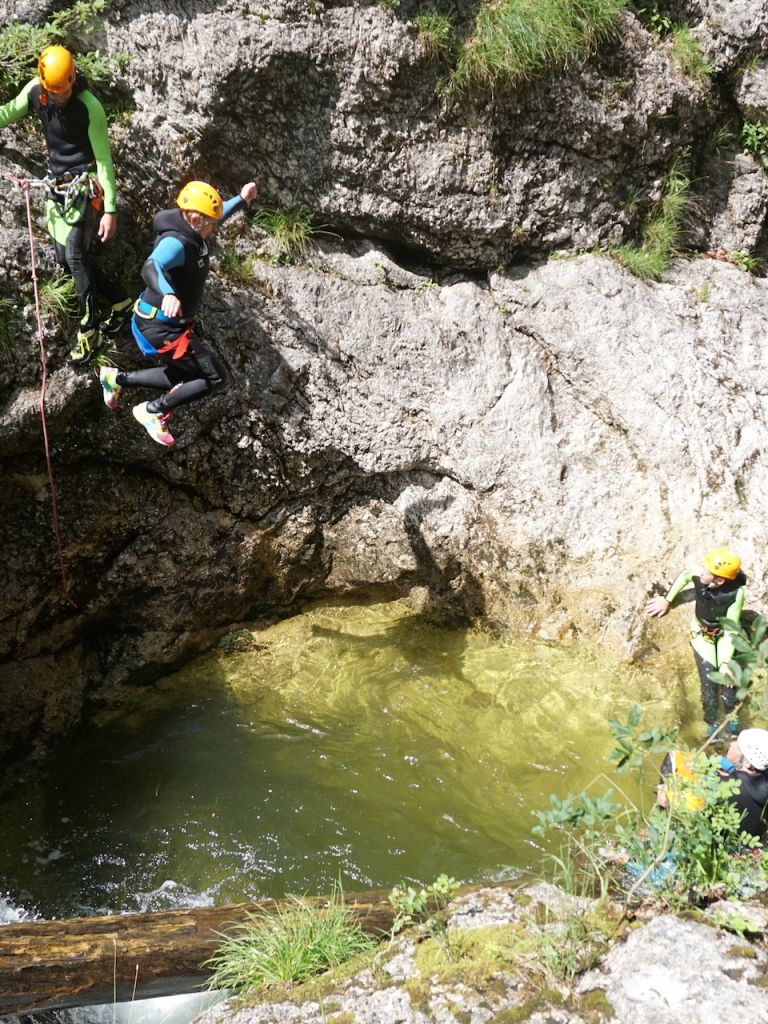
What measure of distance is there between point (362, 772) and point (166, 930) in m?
2.29

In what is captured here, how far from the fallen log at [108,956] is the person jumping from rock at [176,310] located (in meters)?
3.06

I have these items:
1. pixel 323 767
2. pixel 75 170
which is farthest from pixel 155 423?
pixel 323 767

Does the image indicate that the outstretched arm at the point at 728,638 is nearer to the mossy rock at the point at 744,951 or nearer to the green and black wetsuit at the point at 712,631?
the green and black wetsuit at the point at 712,631

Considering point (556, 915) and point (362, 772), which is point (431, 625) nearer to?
point (362, 772)

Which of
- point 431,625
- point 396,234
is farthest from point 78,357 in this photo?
point 431,625

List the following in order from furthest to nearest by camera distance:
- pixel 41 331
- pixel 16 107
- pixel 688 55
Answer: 1. pixel 688 55
2. pixel 41 331
3. pixel 16 107

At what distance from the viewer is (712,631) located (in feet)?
20.3

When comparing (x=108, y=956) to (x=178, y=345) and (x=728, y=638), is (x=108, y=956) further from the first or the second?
(x=728, y=638)

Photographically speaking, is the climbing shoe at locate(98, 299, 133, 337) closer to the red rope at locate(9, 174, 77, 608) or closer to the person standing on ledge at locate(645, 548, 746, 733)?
the red rope at locate(9, 174, 77, 608)

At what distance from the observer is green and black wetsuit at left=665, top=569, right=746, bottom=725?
607 cm

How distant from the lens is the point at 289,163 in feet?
→ 21.6

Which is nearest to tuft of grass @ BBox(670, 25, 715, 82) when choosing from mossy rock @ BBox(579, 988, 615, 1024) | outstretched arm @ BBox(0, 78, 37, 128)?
outstretched arm @ BBox(0, 78, 37, 128)

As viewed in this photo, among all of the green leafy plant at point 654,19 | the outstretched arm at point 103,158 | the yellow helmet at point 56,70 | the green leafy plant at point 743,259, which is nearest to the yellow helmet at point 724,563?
the green leafy plant at point 743,259

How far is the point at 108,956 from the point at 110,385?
3704 mm
